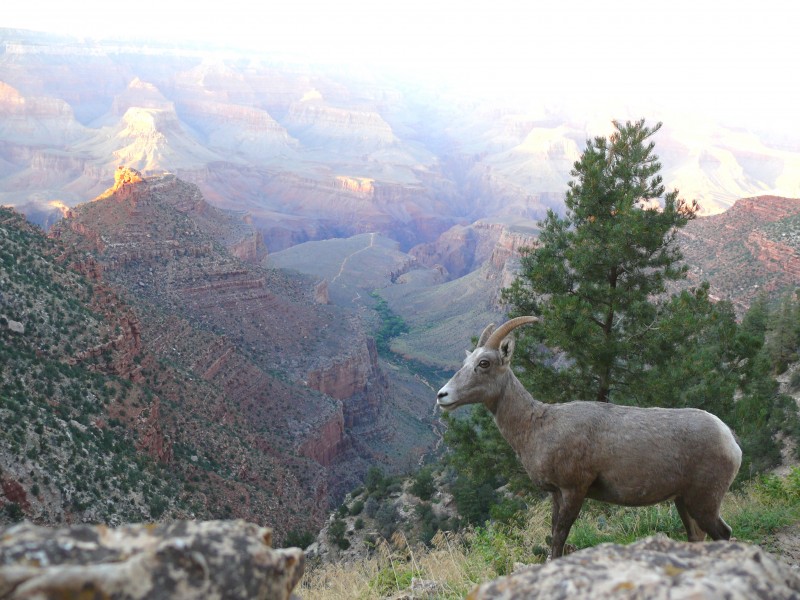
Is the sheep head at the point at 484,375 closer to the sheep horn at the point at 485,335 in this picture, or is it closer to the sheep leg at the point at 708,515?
the sheep horn at the point at 485,335

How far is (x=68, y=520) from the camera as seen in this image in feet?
49.6

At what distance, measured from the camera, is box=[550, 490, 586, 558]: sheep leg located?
22.8ft

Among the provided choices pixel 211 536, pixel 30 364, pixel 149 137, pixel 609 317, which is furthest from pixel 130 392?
pixel 149 137

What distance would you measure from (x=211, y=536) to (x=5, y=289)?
2114 centimetres

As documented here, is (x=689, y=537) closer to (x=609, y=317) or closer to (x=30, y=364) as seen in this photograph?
(x=609, y=317)

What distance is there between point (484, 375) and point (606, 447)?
1618mm

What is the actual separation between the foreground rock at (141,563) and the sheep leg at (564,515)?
168 inches

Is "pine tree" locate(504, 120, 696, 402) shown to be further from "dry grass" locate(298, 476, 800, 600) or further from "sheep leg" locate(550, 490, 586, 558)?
"sheep leg" locate(550, 490, 586, 558)

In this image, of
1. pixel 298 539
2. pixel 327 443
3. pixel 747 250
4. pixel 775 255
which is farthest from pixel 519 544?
pixel 747 250

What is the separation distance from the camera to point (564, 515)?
7.04 m

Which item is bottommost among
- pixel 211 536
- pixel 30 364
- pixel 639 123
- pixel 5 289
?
pixel 30 364

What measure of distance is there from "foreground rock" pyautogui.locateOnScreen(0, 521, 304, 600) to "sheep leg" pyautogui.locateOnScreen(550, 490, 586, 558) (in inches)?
168

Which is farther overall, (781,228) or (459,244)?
(459,244)

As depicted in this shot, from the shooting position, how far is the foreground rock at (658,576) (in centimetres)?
307
